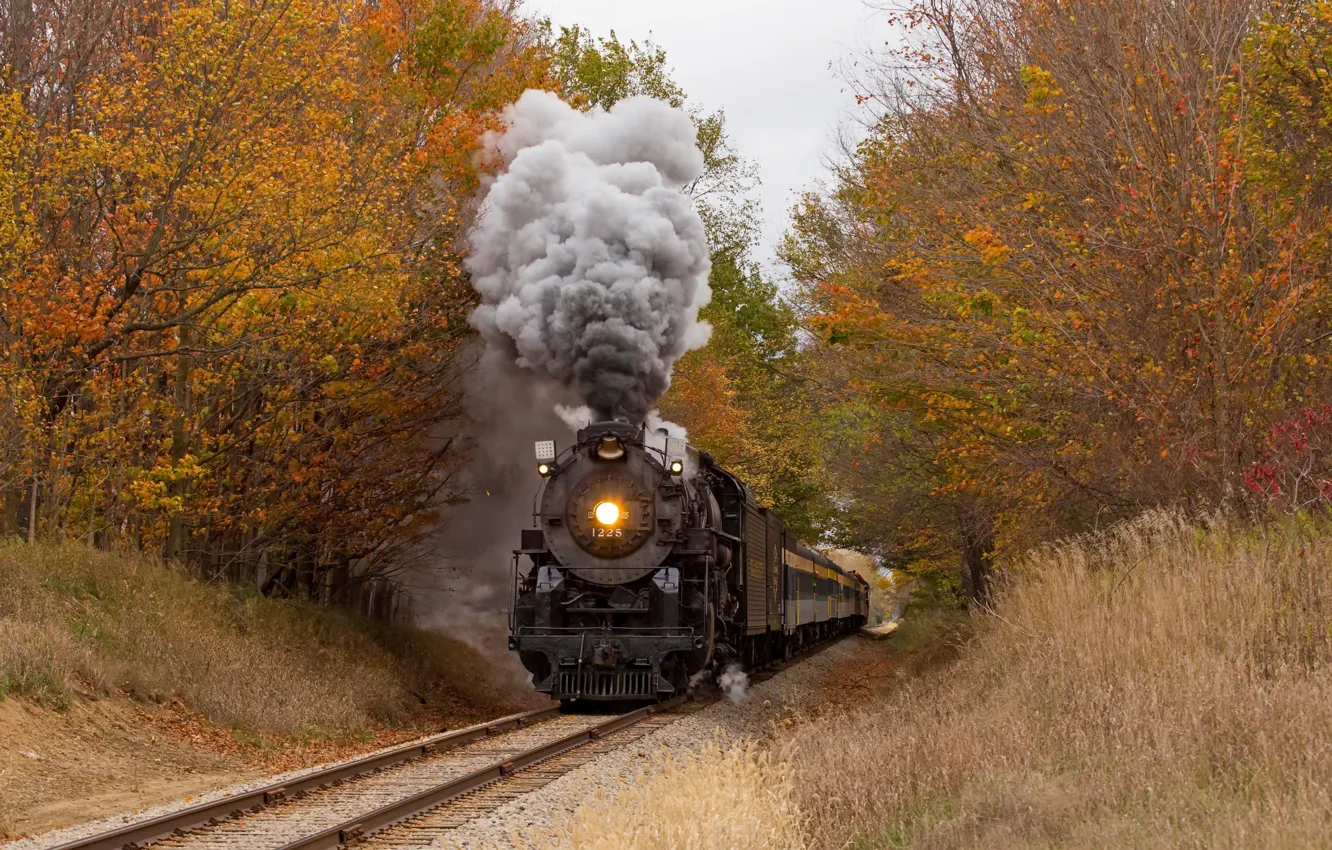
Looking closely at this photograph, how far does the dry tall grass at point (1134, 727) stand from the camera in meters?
6.18

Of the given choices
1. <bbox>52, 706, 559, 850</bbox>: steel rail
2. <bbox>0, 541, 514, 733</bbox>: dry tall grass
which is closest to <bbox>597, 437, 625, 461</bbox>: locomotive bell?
<bbox>52, 706, 559, 850</bbox>: steel rail

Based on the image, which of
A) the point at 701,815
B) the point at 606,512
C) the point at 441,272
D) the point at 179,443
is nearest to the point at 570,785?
the point at 701,815

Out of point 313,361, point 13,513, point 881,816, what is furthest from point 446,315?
point 881,816

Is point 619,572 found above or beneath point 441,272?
beneath

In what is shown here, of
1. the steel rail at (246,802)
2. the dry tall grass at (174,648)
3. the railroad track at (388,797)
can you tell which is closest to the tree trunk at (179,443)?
the dry tall grass at (174,648)

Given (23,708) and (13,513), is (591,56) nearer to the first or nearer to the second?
(13,513)

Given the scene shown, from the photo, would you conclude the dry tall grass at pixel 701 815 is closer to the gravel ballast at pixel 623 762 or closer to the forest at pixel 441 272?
the gravel ballast at pixel 623 762

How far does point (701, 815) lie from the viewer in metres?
6.61

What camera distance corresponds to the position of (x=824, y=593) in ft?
106

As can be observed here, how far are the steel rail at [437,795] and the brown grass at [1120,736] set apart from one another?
1528 millimetres

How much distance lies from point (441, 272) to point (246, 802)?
1155cm

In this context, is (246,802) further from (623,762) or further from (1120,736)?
(1120,736)

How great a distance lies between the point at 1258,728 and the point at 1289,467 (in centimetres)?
471

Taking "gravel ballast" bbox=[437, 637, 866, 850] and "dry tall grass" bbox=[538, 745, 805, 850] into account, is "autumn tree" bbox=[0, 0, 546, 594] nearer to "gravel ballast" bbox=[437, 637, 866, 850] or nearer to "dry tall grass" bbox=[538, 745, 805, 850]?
"gravel ballast" bbox=[437, 637, 866, 850]
